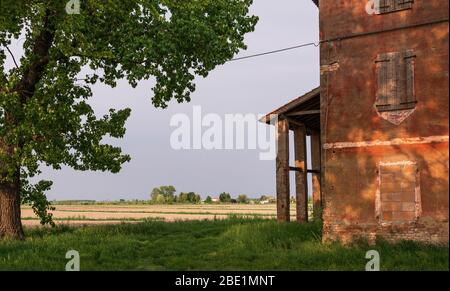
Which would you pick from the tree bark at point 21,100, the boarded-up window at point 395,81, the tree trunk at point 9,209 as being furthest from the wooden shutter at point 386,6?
the tree trunk at point 9,209

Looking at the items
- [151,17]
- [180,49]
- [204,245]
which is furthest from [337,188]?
[151,17]

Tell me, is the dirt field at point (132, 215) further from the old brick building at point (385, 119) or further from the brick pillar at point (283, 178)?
the old brick building at point (385, 119)

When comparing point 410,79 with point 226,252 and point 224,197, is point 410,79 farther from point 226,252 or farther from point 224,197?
point 224,197

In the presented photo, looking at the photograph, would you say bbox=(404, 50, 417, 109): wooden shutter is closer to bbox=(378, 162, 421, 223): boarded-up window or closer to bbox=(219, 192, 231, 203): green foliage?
bbox=(378, 162, 421, 223): boarded-up window

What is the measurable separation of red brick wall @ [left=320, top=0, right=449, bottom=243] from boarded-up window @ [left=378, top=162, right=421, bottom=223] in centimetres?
14

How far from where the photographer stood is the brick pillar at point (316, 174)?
904 inches

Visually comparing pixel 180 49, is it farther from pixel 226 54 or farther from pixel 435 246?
pixel 435 246

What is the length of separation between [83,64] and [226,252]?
9017 mm

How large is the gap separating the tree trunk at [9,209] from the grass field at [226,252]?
1288 millimetres

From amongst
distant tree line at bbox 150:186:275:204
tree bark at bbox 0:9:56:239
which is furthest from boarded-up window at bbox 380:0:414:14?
distant tree line at bbox 150:186:275:204

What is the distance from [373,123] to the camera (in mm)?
15281
